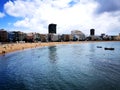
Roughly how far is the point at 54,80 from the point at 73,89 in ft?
20.8

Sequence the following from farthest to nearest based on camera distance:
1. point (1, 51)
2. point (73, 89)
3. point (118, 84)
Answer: point (1, 51) → point (118, 84) → point (73, 89)

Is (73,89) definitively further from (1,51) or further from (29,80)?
(1,51)

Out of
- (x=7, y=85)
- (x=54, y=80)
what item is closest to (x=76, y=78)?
(x=54, y=80)

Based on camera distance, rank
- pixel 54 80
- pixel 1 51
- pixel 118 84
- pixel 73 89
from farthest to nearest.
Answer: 1. pixel 1 51
2. pixel 54 80
3. pixel 118 84
4. pixel 73 89

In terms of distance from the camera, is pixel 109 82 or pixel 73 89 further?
pixel 109 82

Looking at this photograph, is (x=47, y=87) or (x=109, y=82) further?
(x=109, y=82)

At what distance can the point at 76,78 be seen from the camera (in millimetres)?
33688

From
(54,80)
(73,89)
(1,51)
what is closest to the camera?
(73,89)

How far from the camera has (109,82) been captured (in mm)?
30547

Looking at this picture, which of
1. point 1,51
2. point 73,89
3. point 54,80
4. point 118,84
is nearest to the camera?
point 73,89

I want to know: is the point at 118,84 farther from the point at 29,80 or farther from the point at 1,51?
the point at 1,51

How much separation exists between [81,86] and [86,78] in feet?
18.0

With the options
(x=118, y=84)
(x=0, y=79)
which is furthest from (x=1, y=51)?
(x=118, y=84)

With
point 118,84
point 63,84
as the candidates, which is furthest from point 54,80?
point 118,84
